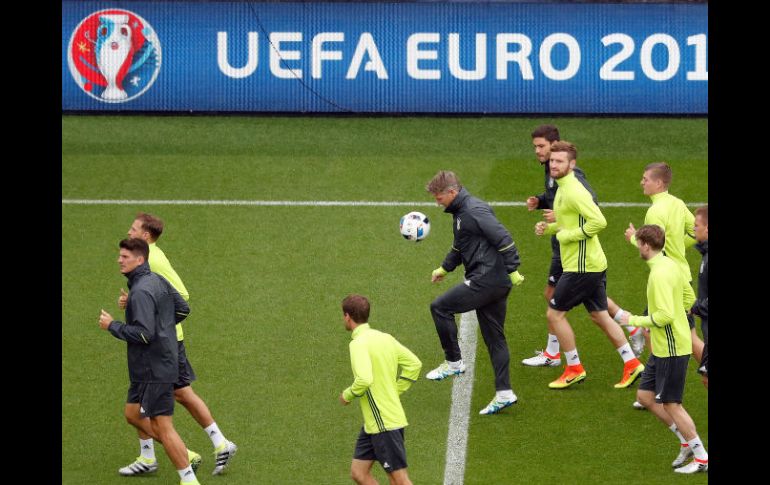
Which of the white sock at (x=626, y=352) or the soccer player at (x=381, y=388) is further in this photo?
the white sock at (x=626, y=352)

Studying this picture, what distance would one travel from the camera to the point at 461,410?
1278 cm

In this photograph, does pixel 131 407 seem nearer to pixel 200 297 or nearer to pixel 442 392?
pixel 442 392

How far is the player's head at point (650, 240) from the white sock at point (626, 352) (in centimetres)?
249

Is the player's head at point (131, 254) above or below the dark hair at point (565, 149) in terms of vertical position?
below

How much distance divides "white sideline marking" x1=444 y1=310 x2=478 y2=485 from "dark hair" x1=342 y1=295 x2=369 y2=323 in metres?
2.14

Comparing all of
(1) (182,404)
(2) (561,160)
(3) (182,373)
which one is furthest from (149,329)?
(2) (561,160)

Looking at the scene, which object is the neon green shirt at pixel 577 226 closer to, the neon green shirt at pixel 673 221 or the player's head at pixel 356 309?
the neon green shirt at pixel 673 221

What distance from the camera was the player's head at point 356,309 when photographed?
9852 mm

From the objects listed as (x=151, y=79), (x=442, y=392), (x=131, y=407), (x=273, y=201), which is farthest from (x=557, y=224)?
(x=151, y=79)

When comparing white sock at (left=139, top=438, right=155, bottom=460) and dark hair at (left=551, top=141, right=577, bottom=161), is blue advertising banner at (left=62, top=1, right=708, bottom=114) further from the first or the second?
white sock at (left=139, top=438, right=155, bottom=460)

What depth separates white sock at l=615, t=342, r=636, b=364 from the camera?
13.1m

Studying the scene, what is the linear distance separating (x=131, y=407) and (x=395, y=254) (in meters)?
7.35

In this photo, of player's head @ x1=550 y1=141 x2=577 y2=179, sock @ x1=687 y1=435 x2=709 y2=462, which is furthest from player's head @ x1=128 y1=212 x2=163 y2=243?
sock @ x1=687 y1=435 x2=709 y2=462

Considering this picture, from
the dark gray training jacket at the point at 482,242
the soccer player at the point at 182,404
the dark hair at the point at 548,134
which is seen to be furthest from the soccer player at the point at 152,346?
the dark hair at the point at 548,134
